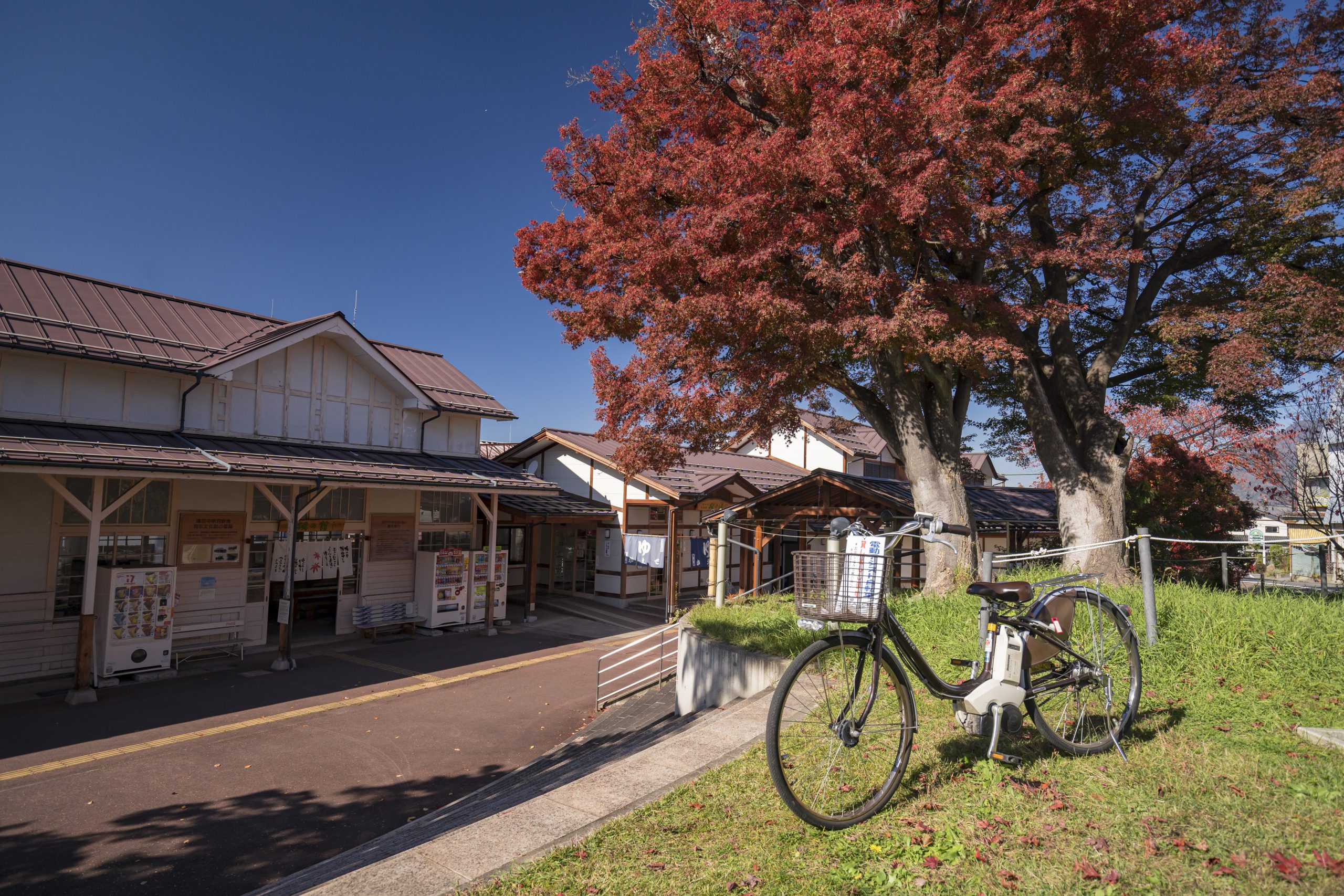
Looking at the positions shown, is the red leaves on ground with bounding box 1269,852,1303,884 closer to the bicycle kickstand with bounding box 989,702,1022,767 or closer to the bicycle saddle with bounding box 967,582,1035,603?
the bicycle kickstand with bounding box 989,702,1022,767

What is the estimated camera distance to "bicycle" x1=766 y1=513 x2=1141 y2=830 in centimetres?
345

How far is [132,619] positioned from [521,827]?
34.6 ft

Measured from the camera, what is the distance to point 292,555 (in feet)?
40.9

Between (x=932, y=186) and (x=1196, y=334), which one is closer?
(x=932, y=186)

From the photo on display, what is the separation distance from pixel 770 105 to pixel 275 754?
10428 mm

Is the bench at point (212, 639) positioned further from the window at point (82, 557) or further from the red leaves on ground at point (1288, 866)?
the red leaves on ground at point (1288, 866)

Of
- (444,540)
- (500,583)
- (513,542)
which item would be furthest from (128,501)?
(513,542)

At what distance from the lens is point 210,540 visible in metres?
13.3

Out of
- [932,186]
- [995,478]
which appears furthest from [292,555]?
[995,478]

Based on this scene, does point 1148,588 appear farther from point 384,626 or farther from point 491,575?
point 384,626

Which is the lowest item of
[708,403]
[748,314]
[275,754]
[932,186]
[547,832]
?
[275,754]

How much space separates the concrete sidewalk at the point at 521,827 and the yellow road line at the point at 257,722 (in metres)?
4.38

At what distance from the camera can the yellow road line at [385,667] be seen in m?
12.1

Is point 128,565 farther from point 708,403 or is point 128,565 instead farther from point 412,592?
point 708,403
